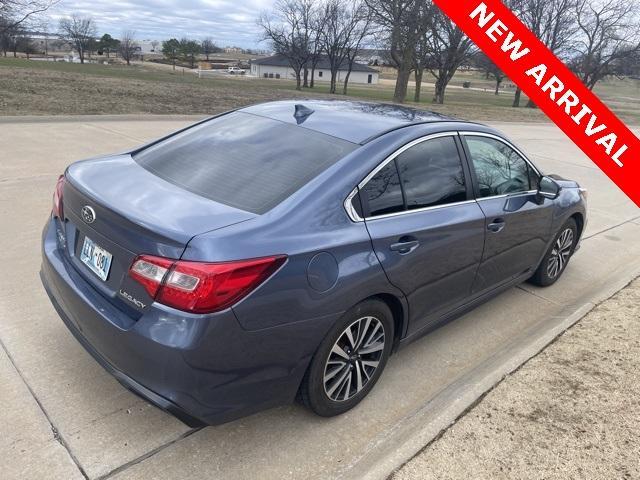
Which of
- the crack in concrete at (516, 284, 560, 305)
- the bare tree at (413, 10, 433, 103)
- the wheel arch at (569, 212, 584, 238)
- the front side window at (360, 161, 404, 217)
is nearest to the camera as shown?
the front side window at (360, 161, 404, 217)

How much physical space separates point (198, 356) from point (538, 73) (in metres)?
5.43

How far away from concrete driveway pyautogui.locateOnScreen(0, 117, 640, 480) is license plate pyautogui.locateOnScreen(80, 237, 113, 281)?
0.77 metres

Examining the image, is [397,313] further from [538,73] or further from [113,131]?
[113,131]

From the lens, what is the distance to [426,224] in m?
3.04

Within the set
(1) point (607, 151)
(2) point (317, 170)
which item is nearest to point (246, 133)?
(2) point (317, 170)

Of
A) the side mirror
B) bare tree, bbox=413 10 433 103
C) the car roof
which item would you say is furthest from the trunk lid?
bare tree, bbox=413 10 433 103

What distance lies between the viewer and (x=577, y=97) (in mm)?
5859

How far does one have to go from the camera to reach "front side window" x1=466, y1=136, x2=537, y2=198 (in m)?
3.64

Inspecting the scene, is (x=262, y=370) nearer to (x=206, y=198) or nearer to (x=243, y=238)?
(x=243, y=238)

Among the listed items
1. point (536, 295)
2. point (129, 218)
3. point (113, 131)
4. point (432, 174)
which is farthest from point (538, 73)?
point (113, 131)

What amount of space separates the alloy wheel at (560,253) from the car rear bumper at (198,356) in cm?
309

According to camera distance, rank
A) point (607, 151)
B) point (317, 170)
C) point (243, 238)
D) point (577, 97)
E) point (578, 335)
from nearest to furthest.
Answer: point (243, 238) < point (317, 170) < point (578, 335) < point (577, 97) < point (607, 151)

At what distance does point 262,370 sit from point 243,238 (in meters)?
0.61

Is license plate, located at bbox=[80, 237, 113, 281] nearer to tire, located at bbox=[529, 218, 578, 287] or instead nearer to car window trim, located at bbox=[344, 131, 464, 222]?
car window trim, located at bbox=[344, 131, 464, 222]
